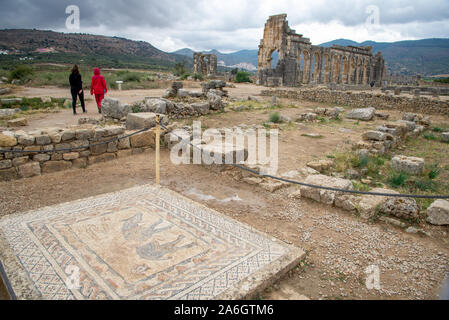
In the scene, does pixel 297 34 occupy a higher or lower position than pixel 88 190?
higher

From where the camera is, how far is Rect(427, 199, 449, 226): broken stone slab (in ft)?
14.0

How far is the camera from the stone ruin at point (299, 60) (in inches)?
1228

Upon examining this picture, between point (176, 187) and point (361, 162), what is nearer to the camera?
point (176, 187)

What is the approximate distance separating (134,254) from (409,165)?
6.64 m

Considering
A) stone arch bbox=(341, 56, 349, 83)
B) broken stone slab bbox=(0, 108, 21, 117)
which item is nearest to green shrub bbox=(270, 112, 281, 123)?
broken stone slab bbox=(0, 108, 21, 117)

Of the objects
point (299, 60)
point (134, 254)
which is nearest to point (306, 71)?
point (299, 60)

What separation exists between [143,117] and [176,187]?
3.40 meters

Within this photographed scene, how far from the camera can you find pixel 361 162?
7414 mm

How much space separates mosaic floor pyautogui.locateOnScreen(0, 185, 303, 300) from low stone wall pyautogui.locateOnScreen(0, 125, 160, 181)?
6.50 feet

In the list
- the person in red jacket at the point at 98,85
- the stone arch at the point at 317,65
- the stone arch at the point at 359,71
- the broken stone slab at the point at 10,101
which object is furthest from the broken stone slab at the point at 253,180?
the stone arch at the point at 359,71

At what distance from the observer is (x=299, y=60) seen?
1298 inches
